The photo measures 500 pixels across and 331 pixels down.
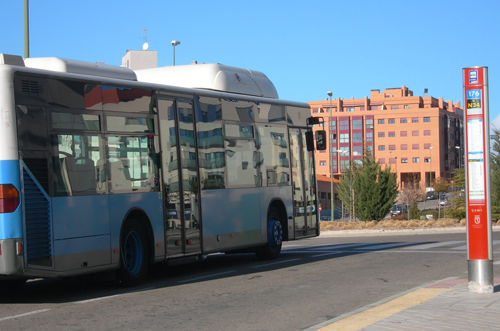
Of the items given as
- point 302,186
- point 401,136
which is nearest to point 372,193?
point 302,186

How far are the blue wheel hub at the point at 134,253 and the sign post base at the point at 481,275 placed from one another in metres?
5.38

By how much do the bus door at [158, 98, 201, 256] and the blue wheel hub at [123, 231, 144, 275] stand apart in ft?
2.03

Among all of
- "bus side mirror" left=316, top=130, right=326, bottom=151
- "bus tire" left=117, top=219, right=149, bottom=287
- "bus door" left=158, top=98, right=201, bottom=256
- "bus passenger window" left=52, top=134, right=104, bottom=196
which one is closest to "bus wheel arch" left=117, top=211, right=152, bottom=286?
"bus tire" left=117, top=219, right=149, bottom=287

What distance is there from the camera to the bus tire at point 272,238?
15.9m

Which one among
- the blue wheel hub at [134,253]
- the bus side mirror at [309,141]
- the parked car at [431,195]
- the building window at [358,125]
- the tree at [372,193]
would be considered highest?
the building window at [358,125]

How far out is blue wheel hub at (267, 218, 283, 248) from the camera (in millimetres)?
15906

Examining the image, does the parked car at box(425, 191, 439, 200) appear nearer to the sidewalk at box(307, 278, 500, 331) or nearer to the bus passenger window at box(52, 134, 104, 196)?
the sidewalk at box(307, 278, 500, 331)

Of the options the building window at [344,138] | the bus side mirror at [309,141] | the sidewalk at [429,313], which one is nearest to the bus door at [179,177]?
the sidewalk at [429,313]

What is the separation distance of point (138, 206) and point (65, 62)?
262 cm

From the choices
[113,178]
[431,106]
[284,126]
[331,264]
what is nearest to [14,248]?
[113,178]

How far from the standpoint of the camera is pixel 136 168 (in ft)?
38.0

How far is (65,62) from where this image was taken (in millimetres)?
10797

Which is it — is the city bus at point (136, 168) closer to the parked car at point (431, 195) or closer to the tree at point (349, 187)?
the tree at point (349, 187)

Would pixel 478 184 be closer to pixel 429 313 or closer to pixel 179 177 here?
pixel 429 313
